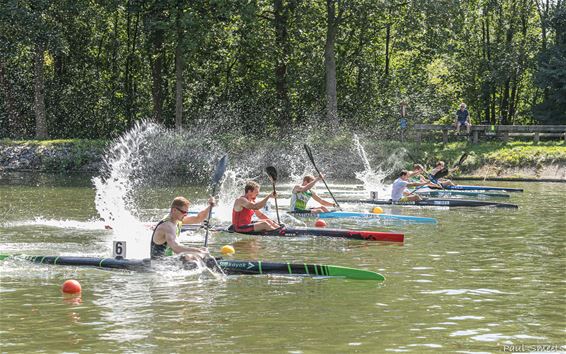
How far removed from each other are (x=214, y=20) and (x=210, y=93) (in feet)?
28.6

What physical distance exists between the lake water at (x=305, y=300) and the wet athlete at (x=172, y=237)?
35 centimetres

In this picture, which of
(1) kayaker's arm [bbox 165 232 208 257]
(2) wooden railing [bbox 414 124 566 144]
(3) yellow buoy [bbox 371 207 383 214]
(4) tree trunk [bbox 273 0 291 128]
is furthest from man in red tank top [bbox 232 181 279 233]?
(4) tree trunk [bbox 273 0 291 128]

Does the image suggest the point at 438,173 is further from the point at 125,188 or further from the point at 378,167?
the point at 125,188

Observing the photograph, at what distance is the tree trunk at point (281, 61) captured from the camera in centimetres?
4481

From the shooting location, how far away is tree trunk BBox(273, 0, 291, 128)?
147ft

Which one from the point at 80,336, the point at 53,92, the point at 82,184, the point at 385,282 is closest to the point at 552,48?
the point at 82,184

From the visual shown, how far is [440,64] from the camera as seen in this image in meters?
53.7

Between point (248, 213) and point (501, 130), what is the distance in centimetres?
2618

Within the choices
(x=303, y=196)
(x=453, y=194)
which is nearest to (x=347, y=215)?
(x=303, y=196)

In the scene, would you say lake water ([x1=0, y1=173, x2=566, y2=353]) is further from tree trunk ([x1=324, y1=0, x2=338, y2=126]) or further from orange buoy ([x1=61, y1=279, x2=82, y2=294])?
tree trunk ([x1=324, y1=0, x2=338, y2=126])

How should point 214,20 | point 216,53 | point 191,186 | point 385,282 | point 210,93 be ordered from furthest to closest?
1. point 210,93
2. point 216,53
3. point 214,20
4. point 191,186
5. point 385,282

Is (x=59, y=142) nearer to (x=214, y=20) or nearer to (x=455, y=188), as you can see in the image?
(x=214, y=20)

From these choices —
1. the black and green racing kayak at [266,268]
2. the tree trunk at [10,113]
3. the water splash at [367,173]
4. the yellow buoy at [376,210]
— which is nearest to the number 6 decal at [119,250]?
the black and green racing kayak at [266,268]

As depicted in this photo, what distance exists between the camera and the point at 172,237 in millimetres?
13461
